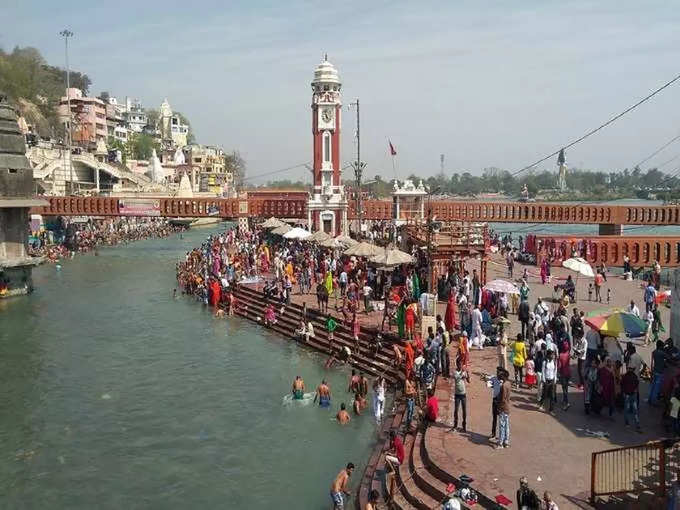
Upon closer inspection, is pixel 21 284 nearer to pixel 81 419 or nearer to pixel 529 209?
pixel 81 419

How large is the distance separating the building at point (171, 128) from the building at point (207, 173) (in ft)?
70.7

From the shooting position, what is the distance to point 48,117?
8381cm

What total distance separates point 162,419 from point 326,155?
2835cm

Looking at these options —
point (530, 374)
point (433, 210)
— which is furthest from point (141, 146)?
point (530, 374)

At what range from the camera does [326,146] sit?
41.7 metres

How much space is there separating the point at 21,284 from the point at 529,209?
33.8 m

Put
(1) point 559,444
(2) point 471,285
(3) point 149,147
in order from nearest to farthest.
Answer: (1) point 559,444 < (2) point 471,285 < (3) point 149,147

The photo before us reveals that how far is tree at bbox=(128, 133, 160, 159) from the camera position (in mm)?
106881

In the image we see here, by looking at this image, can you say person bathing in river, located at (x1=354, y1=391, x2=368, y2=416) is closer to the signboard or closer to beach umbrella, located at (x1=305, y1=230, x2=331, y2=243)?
beach umbrella, located at (x1=305, y1=230, x2=331, y2=243)

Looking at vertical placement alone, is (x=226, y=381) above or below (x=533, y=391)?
below

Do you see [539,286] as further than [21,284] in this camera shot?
No

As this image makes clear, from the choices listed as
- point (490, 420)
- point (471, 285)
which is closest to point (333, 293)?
point (471, 285)

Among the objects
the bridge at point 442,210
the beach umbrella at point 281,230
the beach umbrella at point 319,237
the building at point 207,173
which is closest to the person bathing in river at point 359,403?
the beach umbrella at point 319,237

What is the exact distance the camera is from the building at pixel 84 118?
84.9 m
